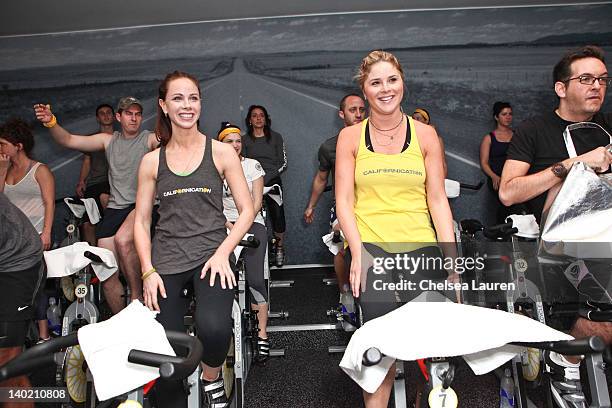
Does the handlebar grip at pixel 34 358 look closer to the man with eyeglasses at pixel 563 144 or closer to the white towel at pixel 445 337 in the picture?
the white towel at pixel 445 337

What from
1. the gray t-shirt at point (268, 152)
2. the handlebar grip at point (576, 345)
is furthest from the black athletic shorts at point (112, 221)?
the handlebar grip at point (576, 345)

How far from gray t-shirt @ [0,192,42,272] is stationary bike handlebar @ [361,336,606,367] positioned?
1.89 metres

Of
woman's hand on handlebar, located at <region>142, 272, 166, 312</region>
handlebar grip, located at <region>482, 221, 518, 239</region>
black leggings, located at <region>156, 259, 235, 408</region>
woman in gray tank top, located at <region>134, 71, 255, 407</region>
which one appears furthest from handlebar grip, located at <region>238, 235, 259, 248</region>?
handlebar grip, located at <region>482, 221, 518, 239</region>

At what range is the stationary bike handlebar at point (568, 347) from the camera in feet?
4.11

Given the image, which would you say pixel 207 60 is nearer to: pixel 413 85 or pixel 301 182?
pixel 301 182

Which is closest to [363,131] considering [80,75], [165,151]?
[165,151]

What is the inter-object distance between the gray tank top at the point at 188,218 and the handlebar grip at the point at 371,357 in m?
1.17

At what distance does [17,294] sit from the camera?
8.03 ft

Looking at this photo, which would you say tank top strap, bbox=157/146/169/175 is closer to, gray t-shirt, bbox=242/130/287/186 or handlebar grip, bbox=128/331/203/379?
handlebar grip, bbox=128/331/203/379

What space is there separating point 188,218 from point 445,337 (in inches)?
52.1

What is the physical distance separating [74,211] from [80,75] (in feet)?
10.4

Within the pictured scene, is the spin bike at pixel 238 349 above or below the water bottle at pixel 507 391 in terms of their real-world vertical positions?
above

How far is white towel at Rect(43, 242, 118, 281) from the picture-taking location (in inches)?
112

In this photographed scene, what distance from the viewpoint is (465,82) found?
254 inches
